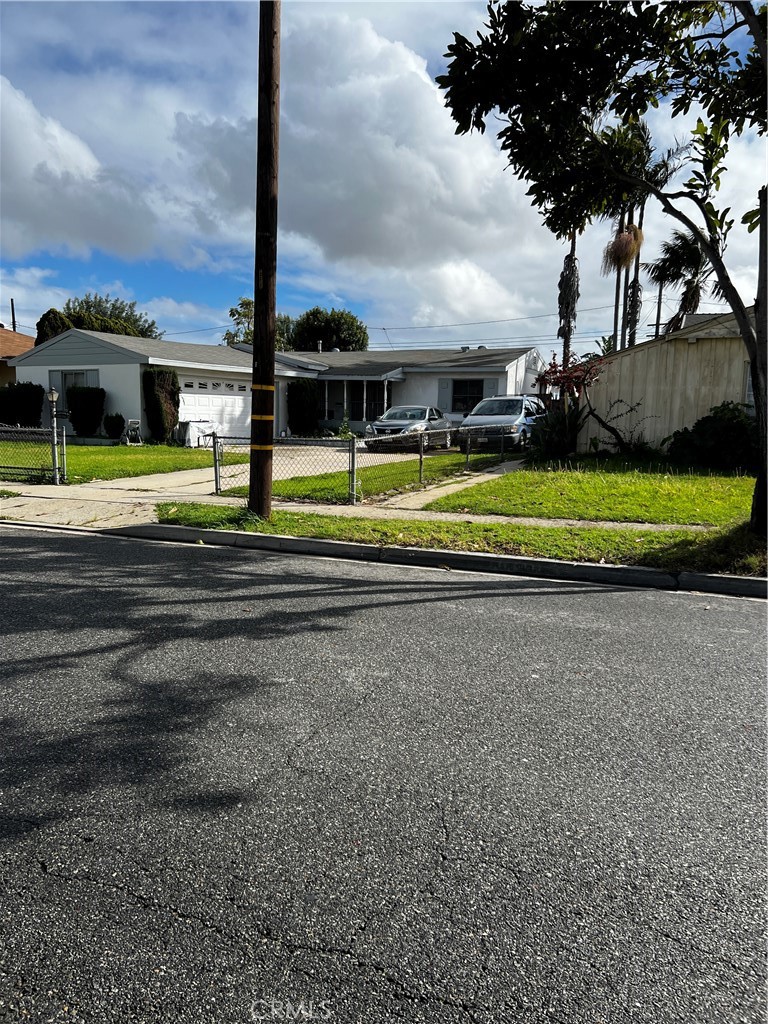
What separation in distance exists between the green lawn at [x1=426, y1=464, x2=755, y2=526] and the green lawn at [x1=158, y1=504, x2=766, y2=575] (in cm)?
94

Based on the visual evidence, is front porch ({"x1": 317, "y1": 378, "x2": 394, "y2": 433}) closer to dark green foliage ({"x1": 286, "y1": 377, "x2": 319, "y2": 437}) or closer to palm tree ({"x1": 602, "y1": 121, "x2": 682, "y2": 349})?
dark green foliage ({"x1": 286, "y1": 377, "x2": 319, "y2": 437})

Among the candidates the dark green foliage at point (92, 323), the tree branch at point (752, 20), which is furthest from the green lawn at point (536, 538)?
the dark green foliage at point (92, 323)

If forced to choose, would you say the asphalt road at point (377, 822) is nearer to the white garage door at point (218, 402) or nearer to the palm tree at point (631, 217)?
the palm tree at point (631, 217)

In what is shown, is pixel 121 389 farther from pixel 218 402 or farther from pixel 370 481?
pixel 370 481

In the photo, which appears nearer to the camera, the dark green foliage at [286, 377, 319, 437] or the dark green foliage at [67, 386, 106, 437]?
the dark green foliage at [67, 386, 106, 437]

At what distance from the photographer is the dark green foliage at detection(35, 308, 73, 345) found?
121 ft

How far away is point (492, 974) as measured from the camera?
6.53 ft

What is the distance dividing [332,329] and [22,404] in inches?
1198

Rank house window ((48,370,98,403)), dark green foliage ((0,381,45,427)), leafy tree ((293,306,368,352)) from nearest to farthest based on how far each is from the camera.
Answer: house window ((48,370,98,403)), dark green foliage ((0,381,45,427)), leafy tree ((293,306,368,352))

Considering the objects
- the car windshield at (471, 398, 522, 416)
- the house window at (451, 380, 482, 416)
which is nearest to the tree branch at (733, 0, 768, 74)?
the car windshield at (471, 398, 522, 416)

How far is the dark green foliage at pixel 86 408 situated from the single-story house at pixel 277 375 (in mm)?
360

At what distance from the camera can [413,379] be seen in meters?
28.6

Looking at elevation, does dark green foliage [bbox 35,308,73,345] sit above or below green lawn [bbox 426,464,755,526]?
above

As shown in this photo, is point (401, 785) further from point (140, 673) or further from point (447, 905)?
point (140, 673)
